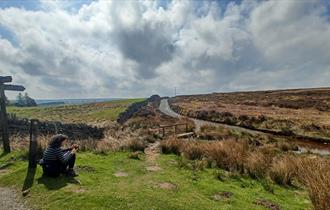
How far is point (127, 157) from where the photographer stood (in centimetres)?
1380

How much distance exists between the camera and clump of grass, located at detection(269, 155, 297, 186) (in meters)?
10.7

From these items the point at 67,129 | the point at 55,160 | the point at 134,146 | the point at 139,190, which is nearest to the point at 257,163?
the point at 139,190

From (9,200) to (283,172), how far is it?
9.86 m

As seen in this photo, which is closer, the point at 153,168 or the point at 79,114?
the point at 153,168

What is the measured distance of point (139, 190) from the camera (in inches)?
322

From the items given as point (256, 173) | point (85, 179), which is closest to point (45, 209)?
point (85, 179)

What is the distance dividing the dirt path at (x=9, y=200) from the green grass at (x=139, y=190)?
25 centimetres

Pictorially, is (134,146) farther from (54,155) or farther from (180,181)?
(54,155)

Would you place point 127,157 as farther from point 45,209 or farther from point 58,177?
point 45,209

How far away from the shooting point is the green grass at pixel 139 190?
289 inches

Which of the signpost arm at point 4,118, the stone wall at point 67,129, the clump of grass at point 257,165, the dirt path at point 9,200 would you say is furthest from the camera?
the stone wall at point 67,129

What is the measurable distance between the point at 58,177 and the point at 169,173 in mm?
4135

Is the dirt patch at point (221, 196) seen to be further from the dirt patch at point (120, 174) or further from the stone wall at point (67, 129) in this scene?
the stone wall at point (67, 129)

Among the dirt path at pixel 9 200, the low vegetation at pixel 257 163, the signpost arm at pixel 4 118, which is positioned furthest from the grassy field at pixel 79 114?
the dirt path at pixel 9 200
